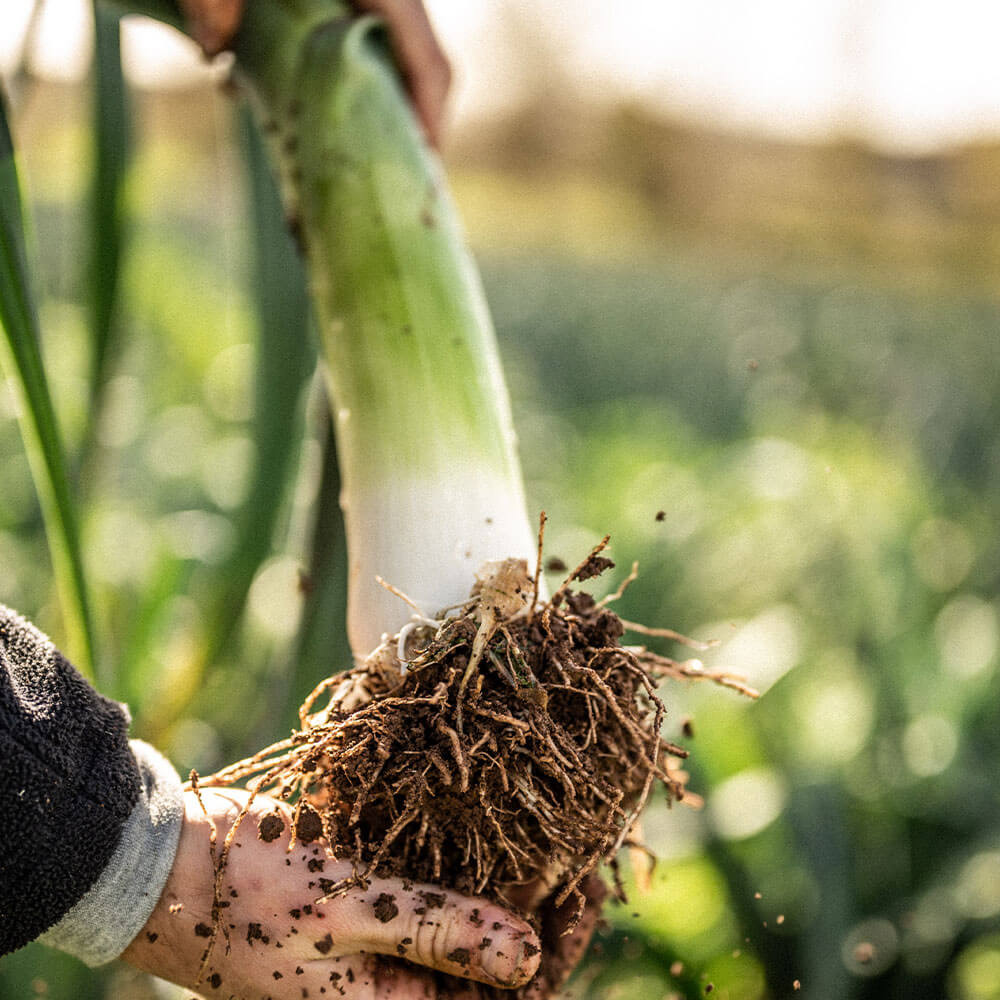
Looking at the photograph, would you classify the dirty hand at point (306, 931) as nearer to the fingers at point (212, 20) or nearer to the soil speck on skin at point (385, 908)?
the soil speck on skin at point (385, 908)

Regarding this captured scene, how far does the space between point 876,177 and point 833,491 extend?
1873 cm

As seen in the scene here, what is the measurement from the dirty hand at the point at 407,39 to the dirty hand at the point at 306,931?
0.60 metres

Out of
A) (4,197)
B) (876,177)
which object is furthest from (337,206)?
(876,177)

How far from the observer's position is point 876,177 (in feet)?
58.9

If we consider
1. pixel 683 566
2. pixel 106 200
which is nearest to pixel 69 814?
pixel 106 200

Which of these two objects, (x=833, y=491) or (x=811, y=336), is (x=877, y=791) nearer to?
(x=833, y=491)

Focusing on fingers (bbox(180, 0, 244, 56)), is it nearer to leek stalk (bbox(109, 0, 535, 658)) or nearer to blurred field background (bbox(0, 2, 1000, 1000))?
leek stalk (bbox(109, 0, 535, 658))

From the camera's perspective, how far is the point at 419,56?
2.51 ft

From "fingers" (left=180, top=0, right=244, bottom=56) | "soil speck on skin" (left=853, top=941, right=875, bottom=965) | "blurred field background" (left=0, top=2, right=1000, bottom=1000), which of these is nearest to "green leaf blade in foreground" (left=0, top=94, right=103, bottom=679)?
"blurred field background" (left=0, top=2, right=1000, bottom=1000)

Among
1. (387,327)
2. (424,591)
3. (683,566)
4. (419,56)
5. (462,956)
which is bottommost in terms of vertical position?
(683,566)

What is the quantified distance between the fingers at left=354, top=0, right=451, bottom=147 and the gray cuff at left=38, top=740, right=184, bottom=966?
602mm

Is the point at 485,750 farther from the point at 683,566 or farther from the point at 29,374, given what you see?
the point at 683,566

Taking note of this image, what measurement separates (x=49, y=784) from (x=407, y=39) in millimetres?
638

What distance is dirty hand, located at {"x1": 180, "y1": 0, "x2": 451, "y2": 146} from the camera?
0.70 meters
